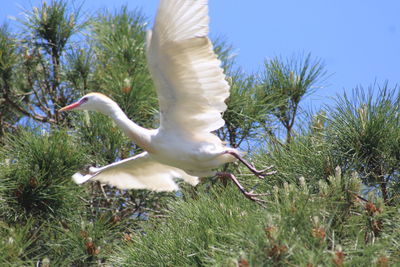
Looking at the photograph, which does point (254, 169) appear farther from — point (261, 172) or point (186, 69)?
point (186, 69)

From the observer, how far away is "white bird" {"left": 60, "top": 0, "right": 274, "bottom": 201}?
8.82 ft

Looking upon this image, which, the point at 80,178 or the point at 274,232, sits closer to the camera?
the point at 274,232

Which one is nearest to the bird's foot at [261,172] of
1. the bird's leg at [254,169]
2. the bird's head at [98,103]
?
the bird's leg at [254,169]

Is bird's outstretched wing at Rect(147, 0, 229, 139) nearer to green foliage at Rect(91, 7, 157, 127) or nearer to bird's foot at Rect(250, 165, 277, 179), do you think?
bird's foot at Rect(250, 165, 277, 179)

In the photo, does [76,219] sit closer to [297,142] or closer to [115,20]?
[297,142]

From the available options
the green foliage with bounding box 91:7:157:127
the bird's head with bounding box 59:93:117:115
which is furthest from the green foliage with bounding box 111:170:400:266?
the green foliage with bounding box 91:7:157:127

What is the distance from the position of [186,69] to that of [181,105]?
17 cm

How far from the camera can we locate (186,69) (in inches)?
111

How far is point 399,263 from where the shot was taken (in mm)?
2129

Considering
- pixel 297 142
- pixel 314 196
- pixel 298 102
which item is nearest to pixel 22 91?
pixel 298 102

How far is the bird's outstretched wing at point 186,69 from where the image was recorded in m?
2.66

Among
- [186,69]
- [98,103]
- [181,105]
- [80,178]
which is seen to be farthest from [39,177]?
[186,69]

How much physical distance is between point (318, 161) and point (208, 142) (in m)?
0.41

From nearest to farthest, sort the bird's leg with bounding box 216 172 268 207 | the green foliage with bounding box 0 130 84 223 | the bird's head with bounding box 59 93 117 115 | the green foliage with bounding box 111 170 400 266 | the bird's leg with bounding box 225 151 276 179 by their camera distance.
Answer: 1. the green foliage with bounding box 111 170 400 266
2. the bird's leg with bounding box 216 172 268 207
3. the bird's leg with bounding box 225 151 276 179
4. the bird's head with bounding box 59 93 117 115
5. the green foliage with bounding box 0 130 84 223
